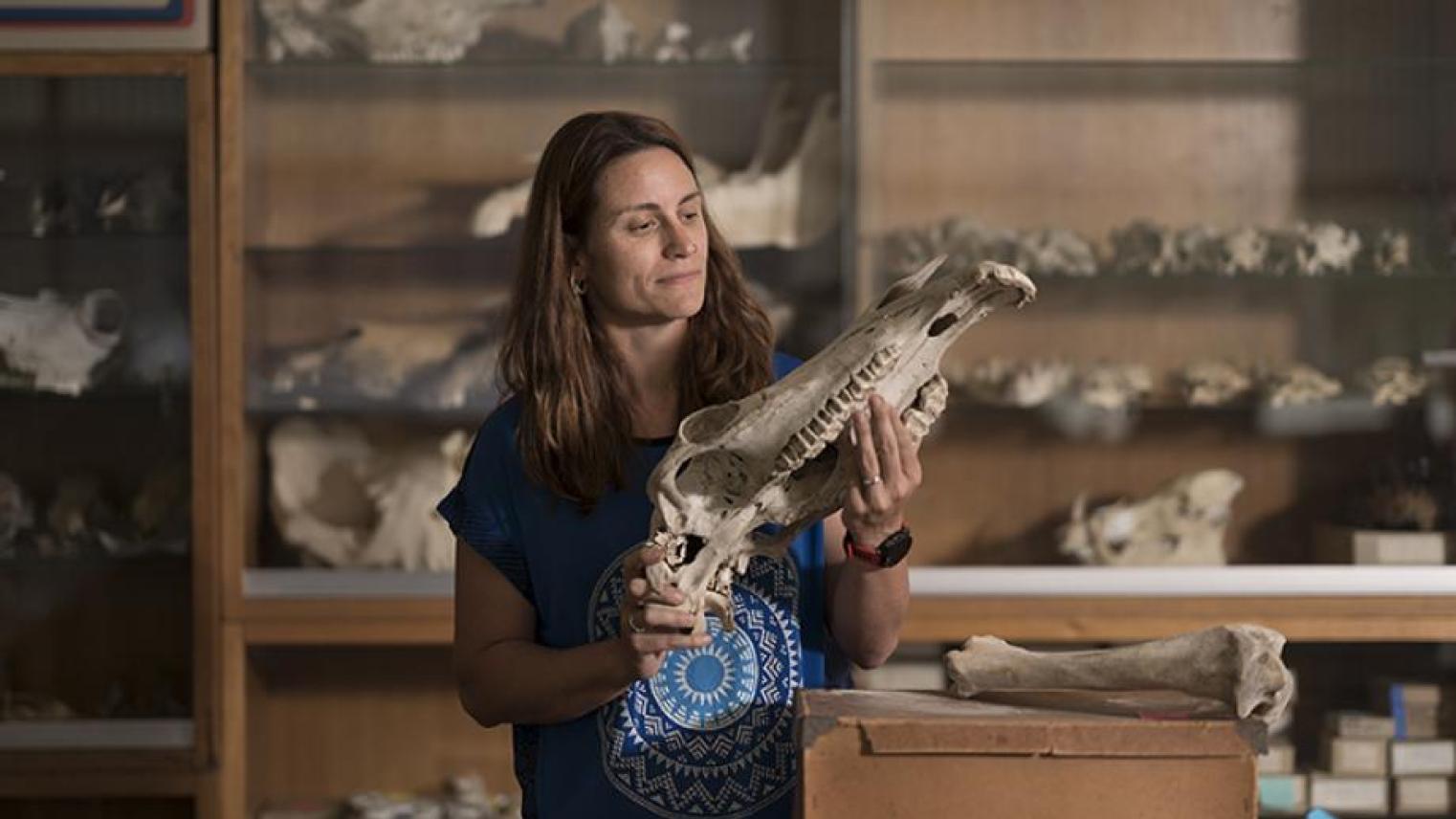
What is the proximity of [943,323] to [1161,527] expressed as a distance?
180cm

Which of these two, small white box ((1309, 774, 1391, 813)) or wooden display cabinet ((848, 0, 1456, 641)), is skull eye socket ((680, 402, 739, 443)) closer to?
wooden display cabinet ((848, 0, 1456, 641))

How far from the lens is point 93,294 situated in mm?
3219

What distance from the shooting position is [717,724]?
163 centimetres

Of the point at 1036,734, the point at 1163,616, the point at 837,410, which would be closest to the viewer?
the point at 1036,734

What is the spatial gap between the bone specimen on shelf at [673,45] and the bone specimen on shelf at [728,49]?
0.02 metres

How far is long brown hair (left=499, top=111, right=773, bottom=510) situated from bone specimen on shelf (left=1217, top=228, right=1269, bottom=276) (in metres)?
1.66

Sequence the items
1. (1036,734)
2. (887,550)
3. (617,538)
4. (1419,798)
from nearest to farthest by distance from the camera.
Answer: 1. (1036,734)
2. (887,550)
3. (617,538)
4. (1419,798)

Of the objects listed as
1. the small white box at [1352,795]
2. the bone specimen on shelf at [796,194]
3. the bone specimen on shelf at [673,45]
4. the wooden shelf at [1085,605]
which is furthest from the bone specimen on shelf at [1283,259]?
the bone specimen on shelf at [673,45]

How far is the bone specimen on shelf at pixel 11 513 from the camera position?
127 inches

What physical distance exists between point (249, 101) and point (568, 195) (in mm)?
1601

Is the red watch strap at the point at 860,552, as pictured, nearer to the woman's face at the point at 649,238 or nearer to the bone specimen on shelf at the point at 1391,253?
the woman's face at the point at 649,238

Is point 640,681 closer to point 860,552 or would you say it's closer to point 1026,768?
point 860,552

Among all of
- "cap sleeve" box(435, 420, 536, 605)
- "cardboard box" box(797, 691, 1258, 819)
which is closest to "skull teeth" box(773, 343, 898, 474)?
"cardboard box" box(797, 691, 1258, 819)

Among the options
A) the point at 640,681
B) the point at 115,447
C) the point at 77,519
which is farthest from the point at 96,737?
the point at 640,681
